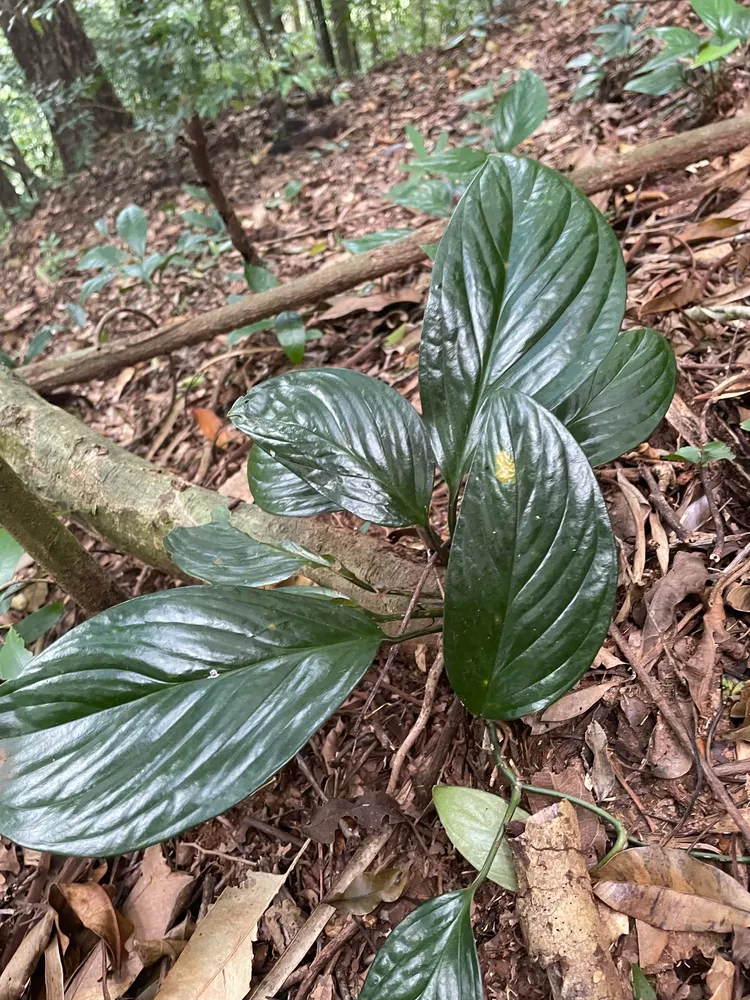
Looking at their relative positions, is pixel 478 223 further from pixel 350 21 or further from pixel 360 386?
pixel 350 21

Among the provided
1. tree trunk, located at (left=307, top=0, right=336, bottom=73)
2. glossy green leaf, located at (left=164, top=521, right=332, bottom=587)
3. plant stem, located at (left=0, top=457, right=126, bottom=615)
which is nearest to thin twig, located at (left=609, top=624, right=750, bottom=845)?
glossy green leaf, located at (left=164, top=521, right=332, bottom=587)

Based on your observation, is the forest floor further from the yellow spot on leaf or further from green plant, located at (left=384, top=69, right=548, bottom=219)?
the yellow spot on leaf

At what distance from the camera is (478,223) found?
85 cm

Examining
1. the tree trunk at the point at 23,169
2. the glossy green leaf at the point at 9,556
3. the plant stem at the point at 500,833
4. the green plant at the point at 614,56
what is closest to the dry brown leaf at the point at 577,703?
the plant stem at the point at 500,833

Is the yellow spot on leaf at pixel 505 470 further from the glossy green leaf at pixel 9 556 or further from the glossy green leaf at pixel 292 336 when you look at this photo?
the glossy green leaf at pixel 292 336

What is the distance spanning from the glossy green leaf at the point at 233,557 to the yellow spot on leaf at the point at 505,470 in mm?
328

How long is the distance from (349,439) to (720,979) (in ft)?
2.39

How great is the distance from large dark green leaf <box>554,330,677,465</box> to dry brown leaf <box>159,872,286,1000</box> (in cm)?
75

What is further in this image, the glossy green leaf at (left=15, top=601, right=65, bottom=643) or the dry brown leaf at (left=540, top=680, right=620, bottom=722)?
the glossy green leaf at (left=15, top=601, right=65, bottom=643)

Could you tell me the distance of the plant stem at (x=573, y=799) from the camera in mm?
712

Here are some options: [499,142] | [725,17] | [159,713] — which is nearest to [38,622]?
[159,713]

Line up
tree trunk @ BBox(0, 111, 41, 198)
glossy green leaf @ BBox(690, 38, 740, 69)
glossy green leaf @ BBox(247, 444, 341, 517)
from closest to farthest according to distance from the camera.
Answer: glossy green leaf @ BBox(247, 444, 341, 517) → glossy green leaf @ BBox(690, 38, 740, 69) → tree trunk @ BBox(0, 111, 41, 198)

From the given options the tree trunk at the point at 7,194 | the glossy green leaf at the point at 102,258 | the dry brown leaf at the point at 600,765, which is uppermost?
the glossy green leaf at the point at 102,258

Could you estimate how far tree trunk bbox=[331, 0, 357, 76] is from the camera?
4531 millimetres
